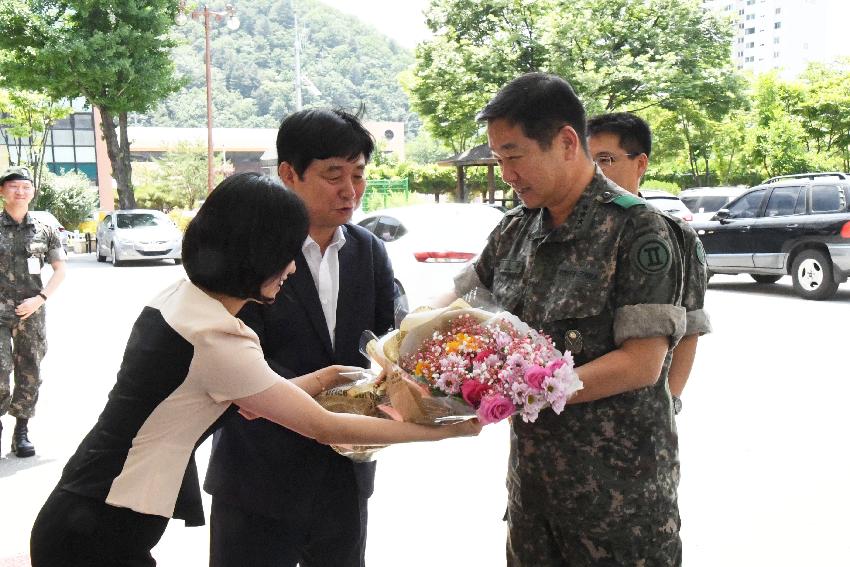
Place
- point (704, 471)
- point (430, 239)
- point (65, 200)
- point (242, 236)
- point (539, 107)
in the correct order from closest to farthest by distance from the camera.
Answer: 1. point (242, 236)
2. point (539, 107)
3. point (704, 471)
4. point (430, 239)
5. point (65, 200)

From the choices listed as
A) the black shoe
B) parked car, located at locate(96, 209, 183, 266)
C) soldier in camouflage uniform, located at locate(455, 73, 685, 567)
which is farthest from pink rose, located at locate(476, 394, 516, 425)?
parked car, located at locate(96, 209, 183, 266)

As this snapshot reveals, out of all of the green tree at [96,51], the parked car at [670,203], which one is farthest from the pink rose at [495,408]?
the green tree at [96,51]

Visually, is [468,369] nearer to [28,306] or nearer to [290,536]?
[290,536]

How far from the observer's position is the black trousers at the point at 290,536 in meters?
2.04

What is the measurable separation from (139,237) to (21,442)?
14873 millimetres

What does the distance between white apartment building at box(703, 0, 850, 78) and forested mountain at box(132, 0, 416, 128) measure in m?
39.8

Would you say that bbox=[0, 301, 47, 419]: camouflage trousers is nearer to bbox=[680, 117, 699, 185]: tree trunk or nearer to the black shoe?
the black shoe

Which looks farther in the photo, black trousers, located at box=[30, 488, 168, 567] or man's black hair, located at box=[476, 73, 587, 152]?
man's black hair, located at box=[476, 73, 587, 152]

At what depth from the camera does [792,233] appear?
11.2 metres

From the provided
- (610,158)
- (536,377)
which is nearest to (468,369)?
(536,377)

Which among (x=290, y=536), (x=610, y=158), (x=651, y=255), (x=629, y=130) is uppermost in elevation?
(x=629, y=130)

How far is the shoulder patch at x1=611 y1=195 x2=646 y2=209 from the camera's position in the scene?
184 cm

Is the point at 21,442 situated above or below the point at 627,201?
below

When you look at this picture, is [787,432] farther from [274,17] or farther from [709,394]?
[274,17]
